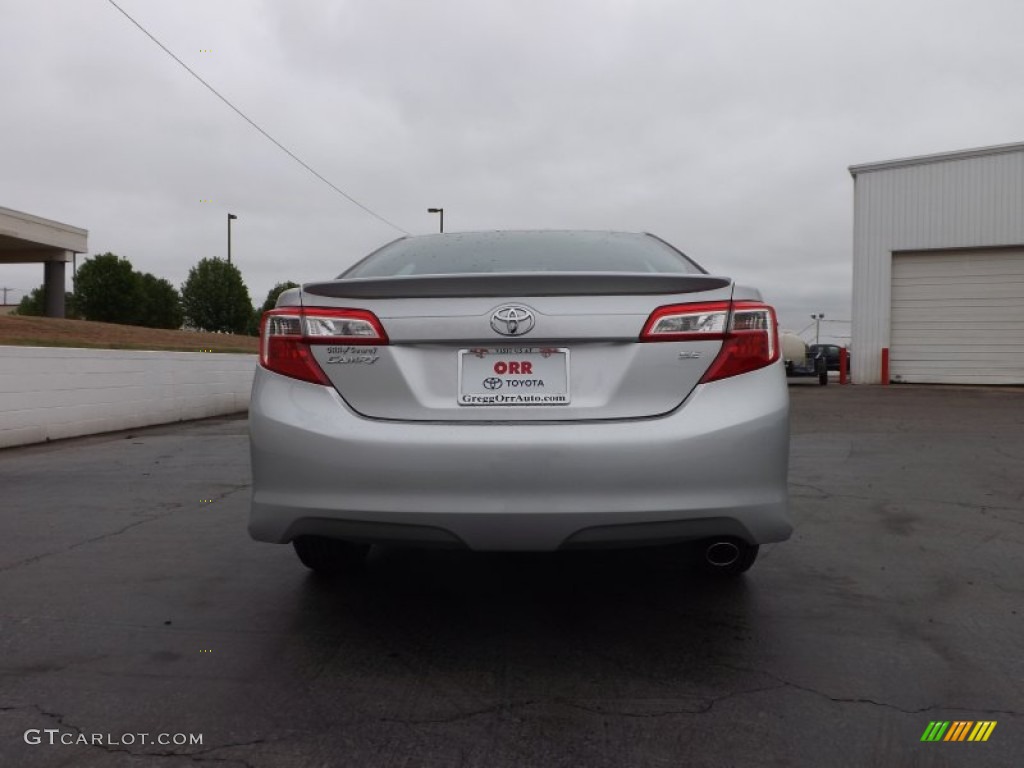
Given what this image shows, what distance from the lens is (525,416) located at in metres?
2.61

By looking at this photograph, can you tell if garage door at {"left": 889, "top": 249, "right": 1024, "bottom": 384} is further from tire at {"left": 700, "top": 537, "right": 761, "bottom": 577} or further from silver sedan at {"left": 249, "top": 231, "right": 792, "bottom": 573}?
silver sedan at {"left": 249, "top": 231, "right": 792, "bottom": 573}

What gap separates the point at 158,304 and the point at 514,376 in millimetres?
59332

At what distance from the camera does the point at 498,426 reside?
260 cm

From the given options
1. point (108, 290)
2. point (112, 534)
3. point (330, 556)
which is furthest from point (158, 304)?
point (330, 556)

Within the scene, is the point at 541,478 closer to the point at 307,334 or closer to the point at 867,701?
the point at 307,334

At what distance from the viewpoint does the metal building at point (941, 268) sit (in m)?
20.2

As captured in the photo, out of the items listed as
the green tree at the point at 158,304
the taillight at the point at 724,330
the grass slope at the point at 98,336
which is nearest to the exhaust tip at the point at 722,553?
the taillight at the point at 724,330

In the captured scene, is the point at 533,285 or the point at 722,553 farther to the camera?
the point at 722,553

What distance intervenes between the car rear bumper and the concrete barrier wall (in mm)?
7993

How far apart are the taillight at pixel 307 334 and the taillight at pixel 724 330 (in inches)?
36.5

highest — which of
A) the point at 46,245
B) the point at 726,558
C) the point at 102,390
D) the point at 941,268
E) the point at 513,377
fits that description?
the point at 46,245

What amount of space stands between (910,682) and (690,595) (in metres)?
1.03

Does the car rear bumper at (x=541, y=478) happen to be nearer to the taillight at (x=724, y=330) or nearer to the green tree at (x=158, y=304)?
the taillight at (x=724, y=330)

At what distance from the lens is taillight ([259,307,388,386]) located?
8.95ft
